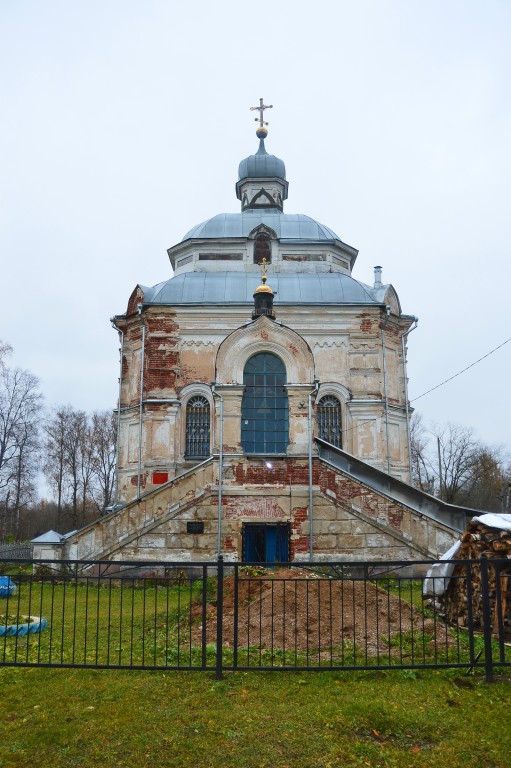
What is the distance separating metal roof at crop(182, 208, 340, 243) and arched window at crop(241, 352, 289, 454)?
10480 mm

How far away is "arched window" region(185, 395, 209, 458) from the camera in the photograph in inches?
878

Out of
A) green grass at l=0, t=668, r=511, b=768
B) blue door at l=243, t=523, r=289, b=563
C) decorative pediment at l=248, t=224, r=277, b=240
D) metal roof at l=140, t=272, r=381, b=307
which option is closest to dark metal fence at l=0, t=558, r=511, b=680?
green grass at l=0, t=668, r=511, b=768

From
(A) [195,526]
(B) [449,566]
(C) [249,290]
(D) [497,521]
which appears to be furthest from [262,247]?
(D) [497,521]

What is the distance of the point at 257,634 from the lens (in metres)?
8.56

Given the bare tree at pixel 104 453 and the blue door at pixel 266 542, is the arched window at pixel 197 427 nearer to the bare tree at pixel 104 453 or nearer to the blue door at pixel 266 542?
the blue door at pixel 266 542

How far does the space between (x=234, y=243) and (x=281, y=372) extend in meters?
10.3

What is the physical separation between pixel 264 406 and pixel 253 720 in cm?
1215

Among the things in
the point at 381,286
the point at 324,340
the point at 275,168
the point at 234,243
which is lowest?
the point at 324,340

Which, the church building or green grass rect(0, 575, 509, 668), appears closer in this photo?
green grass rect(0, 575, 509, 668)

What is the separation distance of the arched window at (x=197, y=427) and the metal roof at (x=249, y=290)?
12.0ft

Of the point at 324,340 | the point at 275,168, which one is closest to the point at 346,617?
the point at 324,340

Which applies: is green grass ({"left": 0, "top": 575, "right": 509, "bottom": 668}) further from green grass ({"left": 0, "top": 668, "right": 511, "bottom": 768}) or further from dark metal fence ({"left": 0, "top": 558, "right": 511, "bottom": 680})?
green grass ({"left": 0, "top": 668, "right": 511, "bottom": 768})

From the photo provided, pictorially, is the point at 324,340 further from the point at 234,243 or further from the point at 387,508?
the point at 387,508

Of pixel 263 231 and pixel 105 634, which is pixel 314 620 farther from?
pixel 263 231
